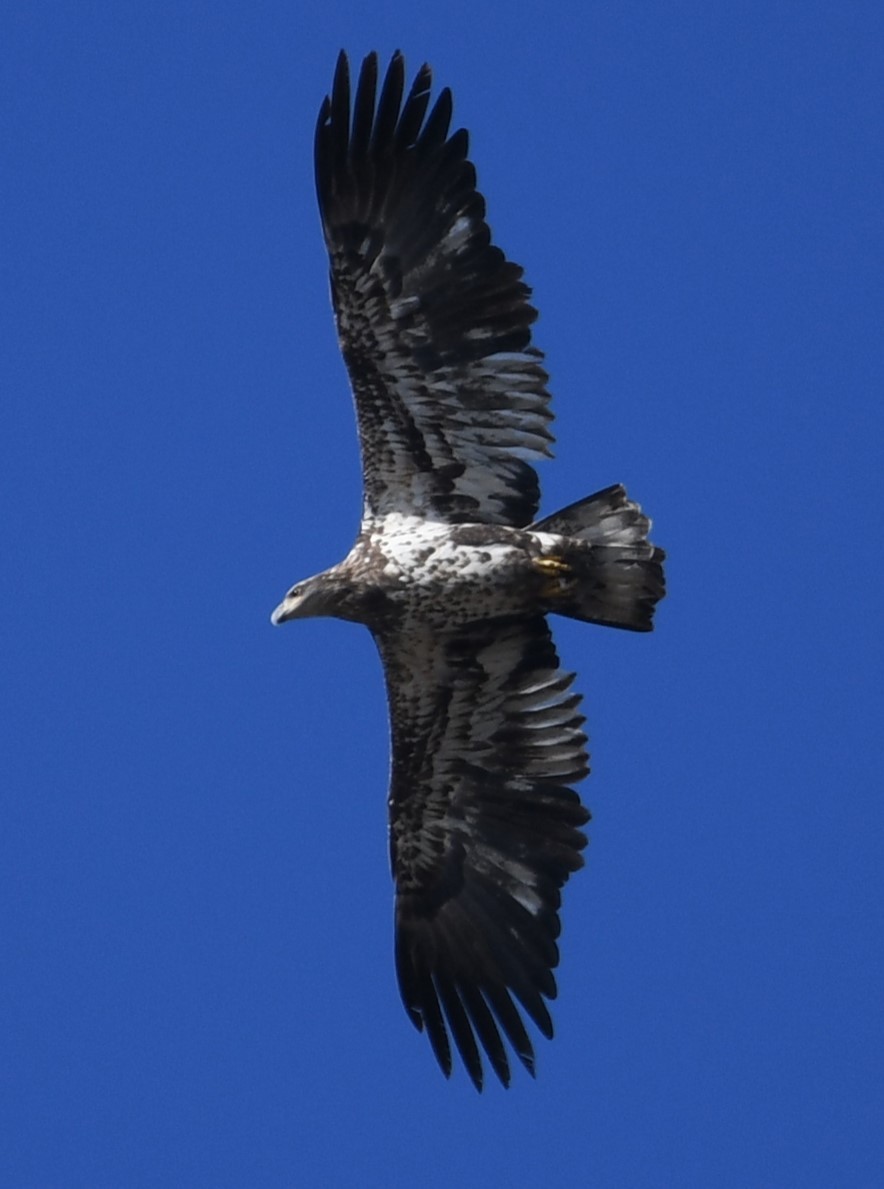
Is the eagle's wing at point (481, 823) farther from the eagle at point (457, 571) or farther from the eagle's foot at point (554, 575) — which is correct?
the eagle's foot at point (554, 575)

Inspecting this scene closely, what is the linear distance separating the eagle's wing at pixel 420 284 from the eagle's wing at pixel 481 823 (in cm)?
116

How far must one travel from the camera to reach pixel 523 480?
1280 centimetres

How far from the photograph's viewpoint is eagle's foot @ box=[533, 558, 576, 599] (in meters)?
12.7

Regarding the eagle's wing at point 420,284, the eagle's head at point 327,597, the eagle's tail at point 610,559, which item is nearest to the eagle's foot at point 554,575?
the eagle's tail at point 610,559

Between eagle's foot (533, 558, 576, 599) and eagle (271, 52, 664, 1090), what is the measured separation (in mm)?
11

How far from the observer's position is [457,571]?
12.7m

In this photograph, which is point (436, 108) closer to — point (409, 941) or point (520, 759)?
point (520, 759)

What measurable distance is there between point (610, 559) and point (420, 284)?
1692 mm

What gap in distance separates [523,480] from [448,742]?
1.53 metres

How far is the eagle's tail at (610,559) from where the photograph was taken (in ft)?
41.5

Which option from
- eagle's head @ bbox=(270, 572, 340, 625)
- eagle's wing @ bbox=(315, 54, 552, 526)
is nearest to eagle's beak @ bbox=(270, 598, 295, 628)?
eagle's head @ bbox=(270, 572, 340, 625)

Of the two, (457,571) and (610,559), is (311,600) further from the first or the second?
(610,559)

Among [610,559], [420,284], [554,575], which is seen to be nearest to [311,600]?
[554,575]

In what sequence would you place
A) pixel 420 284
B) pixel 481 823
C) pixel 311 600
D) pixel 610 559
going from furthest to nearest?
pixel 481 823, pixel 311 600, pixel 610 559, pixel 420 284
